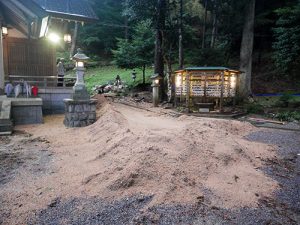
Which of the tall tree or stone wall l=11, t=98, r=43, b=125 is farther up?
the tall tree

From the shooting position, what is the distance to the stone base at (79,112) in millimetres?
9688

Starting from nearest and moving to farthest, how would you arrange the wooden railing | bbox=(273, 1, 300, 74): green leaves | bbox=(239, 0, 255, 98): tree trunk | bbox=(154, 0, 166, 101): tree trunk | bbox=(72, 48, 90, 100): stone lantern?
bbox=(72, 48, 90, 100): stone lantern
the wooden railing
bbox=(273, 1, 300, 74): green leaves
bbox=(239, 0, 255, 98): tree trunk
bbox=(154, 0, 166, 101): tree trunk

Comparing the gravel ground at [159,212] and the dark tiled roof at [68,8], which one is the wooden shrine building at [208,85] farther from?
the gravel ground at [159,212]

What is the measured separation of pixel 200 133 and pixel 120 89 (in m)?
15.6

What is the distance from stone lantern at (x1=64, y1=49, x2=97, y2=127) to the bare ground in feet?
7.82

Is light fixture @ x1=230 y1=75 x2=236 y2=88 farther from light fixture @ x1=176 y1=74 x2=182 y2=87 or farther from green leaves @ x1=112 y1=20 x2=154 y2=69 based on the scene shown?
green leaves @ x1=112 y1=20 x2=154 y2=69

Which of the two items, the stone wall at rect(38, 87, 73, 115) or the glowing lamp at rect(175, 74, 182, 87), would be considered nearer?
the stone wall at rect(38, 87, 73, 115)

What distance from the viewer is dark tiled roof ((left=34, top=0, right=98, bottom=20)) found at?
42.9 feet

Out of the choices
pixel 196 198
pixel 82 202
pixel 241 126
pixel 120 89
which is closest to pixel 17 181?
pixel 82 202

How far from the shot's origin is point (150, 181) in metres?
4.37

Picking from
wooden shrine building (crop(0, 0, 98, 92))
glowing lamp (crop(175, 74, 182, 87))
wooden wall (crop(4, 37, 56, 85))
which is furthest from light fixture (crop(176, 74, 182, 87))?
wooden wall (crop(4, 37, 56, 85))

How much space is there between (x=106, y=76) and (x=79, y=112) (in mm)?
17584

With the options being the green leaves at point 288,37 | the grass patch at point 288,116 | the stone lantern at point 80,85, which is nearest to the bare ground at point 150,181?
the stone lantern at point 80,85

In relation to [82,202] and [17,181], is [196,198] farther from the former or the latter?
[17,181]
